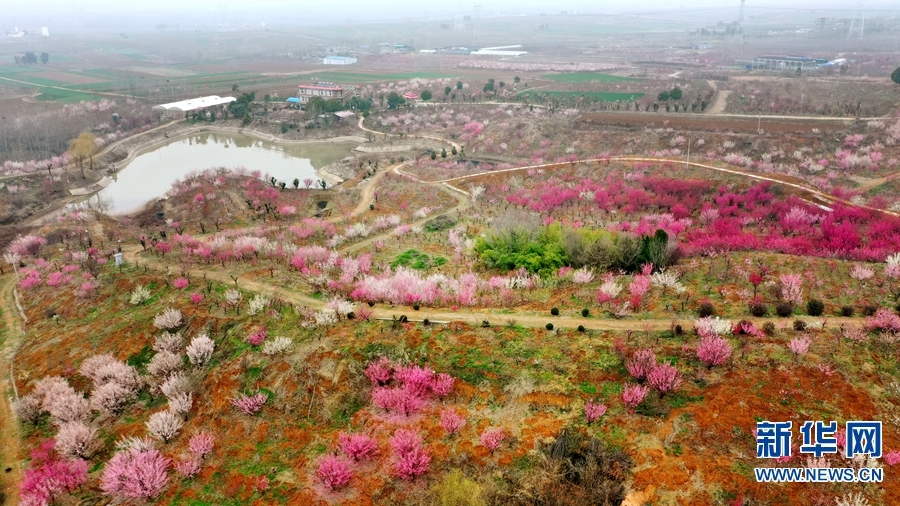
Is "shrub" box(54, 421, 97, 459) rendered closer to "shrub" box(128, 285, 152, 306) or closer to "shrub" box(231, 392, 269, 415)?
"shrub" box(231, 392, 269, 415)

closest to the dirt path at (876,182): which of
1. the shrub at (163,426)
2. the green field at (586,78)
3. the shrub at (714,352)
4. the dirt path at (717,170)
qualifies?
the dirt path at (717,170)

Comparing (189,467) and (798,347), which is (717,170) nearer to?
(798,347)

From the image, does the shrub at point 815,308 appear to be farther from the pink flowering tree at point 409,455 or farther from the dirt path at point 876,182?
the dirt path at point 876,182

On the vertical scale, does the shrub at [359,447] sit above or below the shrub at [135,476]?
above

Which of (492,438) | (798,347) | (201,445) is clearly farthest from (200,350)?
(798,347)

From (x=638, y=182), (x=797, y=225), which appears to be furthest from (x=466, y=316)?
(x=638, y=182)

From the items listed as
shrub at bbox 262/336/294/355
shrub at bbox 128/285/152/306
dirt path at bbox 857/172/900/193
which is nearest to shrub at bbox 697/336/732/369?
shrub at bbox 262/336/294/355
